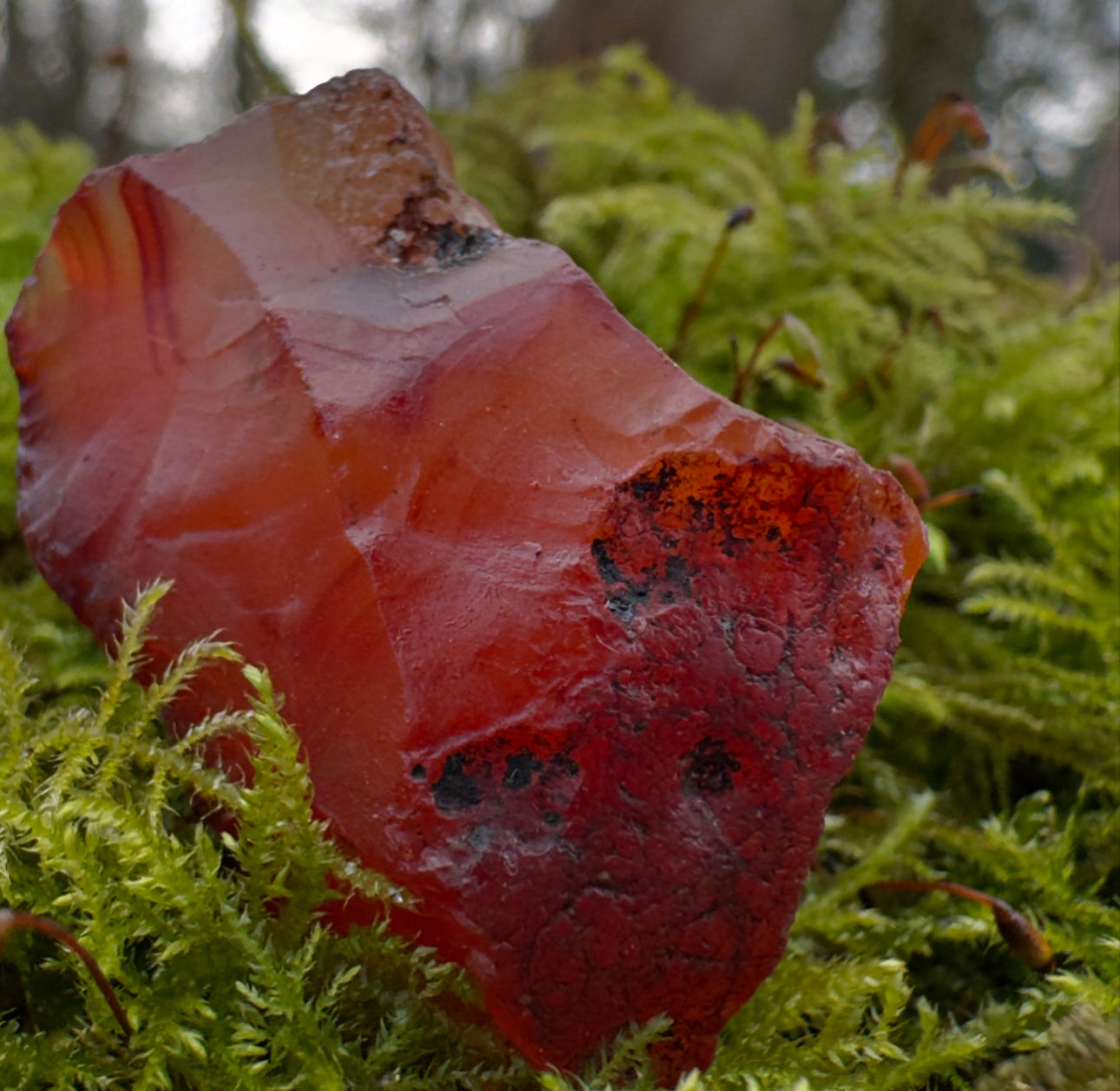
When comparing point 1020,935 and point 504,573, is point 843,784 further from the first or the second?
point 504,573

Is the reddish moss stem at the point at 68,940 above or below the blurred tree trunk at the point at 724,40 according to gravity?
below

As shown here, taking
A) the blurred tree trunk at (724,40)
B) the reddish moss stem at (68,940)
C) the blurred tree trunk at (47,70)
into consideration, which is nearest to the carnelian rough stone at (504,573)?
the reddish moss stem at (68,940)

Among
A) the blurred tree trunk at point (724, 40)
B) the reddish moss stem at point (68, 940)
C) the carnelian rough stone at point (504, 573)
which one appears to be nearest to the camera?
the reddish moss stem at point (68, 940)

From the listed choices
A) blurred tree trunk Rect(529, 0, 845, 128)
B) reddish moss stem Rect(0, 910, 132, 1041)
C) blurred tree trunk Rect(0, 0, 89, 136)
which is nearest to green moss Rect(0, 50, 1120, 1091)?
reddish moss stem Rect(0, 910, 132, 1041)

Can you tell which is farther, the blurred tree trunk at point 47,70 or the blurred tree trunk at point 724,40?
the blurred tree trunk at point 47,70

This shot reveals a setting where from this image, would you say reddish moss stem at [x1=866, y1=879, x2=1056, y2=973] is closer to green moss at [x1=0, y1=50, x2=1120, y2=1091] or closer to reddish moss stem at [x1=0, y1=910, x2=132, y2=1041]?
green moss at [x1=0, y1=50, x2=1120, y2=1091]

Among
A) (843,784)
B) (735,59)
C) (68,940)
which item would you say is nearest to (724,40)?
(735,59)

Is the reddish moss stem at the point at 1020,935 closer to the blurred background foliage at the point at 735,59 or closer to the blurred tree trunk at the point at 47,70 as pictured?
the blurred background foliage at the point at 735,59

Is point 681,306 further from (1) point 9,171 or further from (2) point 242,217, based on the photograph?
(1) point 9,171

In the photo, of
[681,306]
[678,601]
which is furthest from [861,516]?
[681,306]
